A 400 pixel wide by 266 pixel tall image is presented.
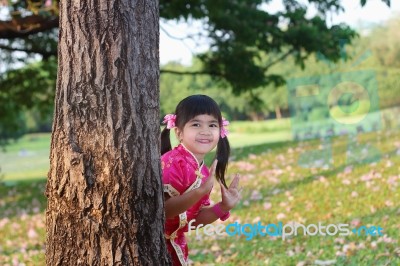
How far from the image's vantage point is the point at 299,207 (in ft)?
22.9

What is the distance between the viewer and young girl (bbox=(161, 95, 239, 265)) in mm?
2500

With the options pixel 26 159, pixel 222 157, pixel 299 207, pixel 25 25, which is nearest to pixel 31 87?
pixel 25 25

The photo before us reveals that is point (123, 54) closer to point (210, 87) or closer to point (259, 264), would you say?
point (259, 264)

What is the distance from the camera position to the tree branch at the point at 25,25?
777cm

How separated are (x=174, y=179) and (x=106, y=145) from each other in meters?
0.33

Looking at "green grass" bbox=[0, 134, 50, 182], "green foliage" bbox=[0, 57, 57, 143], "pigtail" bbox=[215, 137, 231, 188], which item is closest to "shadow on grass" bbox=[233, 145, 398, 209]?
"green foliage" bbox=[0, 57, 57, 143]

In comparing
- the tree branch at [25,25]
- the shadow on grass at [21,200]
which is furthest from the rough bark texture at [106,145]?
the shadow on grass at [21,200]

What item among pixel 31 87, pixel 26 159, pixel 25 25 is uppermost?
pixel 25 25

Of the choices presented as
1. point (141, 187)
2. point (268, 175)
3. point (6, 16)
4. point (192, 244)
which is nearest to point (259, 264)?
point (192, 244)

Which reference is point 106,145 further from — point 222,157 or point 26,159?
point 26,159

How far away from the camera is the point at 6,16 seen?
31.0 ft

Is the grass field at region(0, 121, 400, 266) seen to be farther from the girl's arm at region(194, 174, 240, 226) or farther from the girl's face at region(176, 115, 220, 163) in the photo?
the girl's face at region(176, 115, 220, 163)

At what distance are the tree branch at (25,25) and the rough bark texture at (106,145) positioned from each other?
5.49 meters

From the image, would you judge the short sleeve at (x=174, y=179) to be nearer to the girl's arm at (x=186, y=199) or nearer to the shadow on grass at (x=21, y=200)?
the girl's arm at (x=186, y=199)
